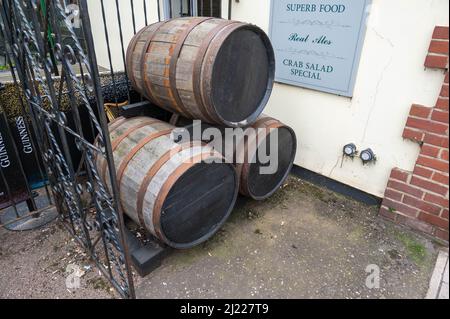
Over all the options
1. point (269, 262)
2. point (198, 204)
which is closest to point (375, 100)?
point (269, 262)

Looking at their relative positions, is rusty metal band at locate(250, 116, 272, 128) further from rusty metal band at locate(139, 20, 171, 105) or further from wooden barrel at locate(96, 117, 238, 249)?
rusty metal band at locate(139, 20, 171, 105)

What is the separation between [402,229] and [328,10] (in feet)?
6.23

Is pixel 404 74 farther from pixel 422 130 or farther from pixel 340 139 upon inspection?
pixel 340 139

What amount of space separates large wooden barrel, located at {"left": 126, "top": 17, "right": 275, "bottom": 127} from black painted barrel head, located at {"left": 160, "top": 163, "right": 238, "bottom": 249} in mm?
383

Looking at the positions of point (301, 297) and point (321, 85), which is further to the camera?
point (321, 85)

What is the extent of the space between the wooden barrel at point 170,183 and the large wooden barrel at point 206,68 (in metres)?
0.27

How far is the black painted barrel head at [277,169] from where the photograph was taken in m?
2.54

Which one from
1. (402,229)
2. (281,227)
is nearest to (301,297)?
(281,227)

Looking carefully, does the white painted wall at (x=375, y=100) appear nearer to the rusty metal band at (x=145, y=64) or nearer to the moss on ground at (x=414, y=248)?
the moss on ground at (x=414, y=248)

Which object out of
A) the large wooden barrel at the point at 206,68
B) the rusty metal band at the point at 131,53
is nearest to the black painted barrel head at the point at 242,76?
the large wooden barrel at the point at 206,68

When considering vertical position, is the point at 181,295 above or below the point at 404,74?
below

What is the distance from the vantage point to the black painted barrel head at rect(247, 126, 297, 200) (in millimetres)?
2543

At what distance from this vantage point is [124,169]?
2.10m
